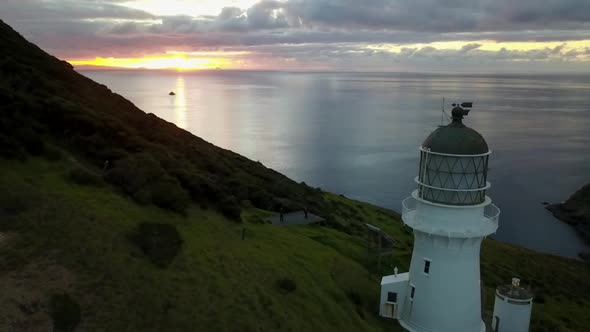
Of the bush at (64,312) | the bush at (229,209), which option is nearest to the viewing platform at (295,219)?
the bush at (229,209)

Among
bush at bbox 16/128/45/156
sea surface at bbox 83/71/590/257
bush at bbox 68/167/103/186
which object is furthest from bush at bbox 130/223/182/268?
sea surface at bbox 83/71/590/257

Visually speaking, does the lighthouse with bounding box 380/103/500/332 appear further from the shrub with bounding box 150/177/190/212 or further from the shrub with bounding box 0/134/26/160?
the shrub with bounding box 0/134/26/160

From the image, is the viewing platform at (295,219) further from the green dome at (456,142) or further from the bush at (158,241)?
the green dome at (456,142)

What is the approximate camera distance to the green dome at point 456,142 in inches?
632

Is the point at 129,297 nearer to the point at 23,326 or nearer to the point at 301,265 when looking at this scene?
the point at 23,326

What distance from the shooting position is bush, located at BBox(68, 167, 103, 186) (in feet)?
59.4

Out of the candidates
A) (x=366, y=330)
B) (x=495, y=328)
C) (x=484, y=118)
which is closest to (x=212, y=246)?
(x=366, y=330)

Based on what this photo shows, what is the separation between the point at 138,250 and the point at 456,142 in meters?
11.9

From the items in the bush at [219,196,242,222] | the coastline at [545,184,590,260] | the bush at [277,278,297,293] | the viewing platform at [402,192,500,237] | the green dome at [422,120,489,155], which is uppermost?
the green dome at [422,120,489,155]

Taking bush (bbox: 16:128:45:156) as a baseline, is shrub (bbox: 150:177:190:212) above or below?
below

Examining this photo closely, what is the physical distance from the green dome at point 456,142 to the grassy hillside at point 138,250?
292 inches

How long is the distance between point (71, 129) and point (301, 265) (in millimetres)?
13826

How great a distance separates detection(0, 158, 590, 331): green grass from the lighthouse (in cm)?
240

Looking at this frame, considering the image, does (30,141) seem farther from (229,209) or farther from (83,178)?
(229,209)
